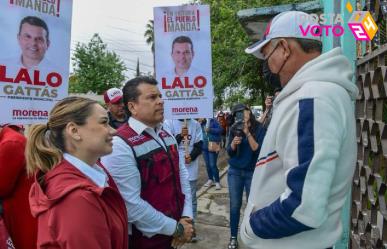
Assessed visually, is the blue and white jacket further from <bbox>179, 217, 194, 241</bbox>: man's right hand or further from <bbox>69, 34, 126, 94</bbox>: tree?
<bbox>69, 34, 126, 94</bbox>: tree

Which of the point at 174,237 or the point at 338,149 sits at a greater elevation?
the point at 338,149

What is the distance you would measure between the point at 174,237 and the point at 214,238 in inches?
118

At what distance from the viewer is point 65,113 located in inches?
73.2

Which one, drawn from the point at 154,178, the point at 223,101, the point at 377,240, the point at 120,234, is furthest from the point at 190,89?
the point at 223,101

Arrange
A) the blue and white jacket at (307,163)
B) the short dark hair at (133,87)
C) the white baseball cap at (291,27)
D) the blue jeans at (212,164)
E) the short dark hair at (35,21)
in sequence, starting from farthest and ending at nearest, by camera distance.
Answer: the blue jeans at (212,164) < the short dark hair at (35,21) < the short dark hair at (133,87) < the white baseball cap at (291,27) < the blue and white jacket at (307,163)

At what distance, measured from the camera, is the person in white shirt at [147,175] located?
8.05 ft

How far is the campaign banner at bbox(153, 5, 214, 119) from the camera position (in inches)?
169

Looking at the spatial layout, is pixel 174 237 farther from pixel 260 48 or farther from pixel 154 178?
pixel 260 48

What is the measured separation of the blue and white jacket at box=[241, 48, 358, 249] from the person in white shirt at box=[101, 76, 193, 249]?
2.84 feet

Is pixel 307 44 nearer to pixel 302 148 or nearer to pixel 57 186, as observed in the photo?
pixel 302 148

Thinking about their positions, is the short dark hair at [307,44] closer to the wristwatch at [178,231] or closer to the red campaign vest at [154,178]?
the red campaign vest at [154,178]

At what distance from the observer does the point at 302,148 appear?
58.0 inches

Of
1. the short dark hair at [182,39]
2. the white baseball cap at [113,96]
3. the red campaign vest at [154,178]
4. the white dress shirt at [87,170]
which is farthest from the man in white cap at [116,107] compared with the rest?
the white dress shirt at [87,170]

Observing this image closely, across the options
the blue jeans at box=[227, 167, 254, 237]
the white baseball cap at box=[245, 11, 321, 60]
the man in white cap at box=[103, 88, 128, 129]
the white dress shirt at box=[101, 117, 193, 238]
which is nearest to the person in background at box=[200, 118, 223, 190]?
the blue jeans at box=[227, 167, 254, 237]
